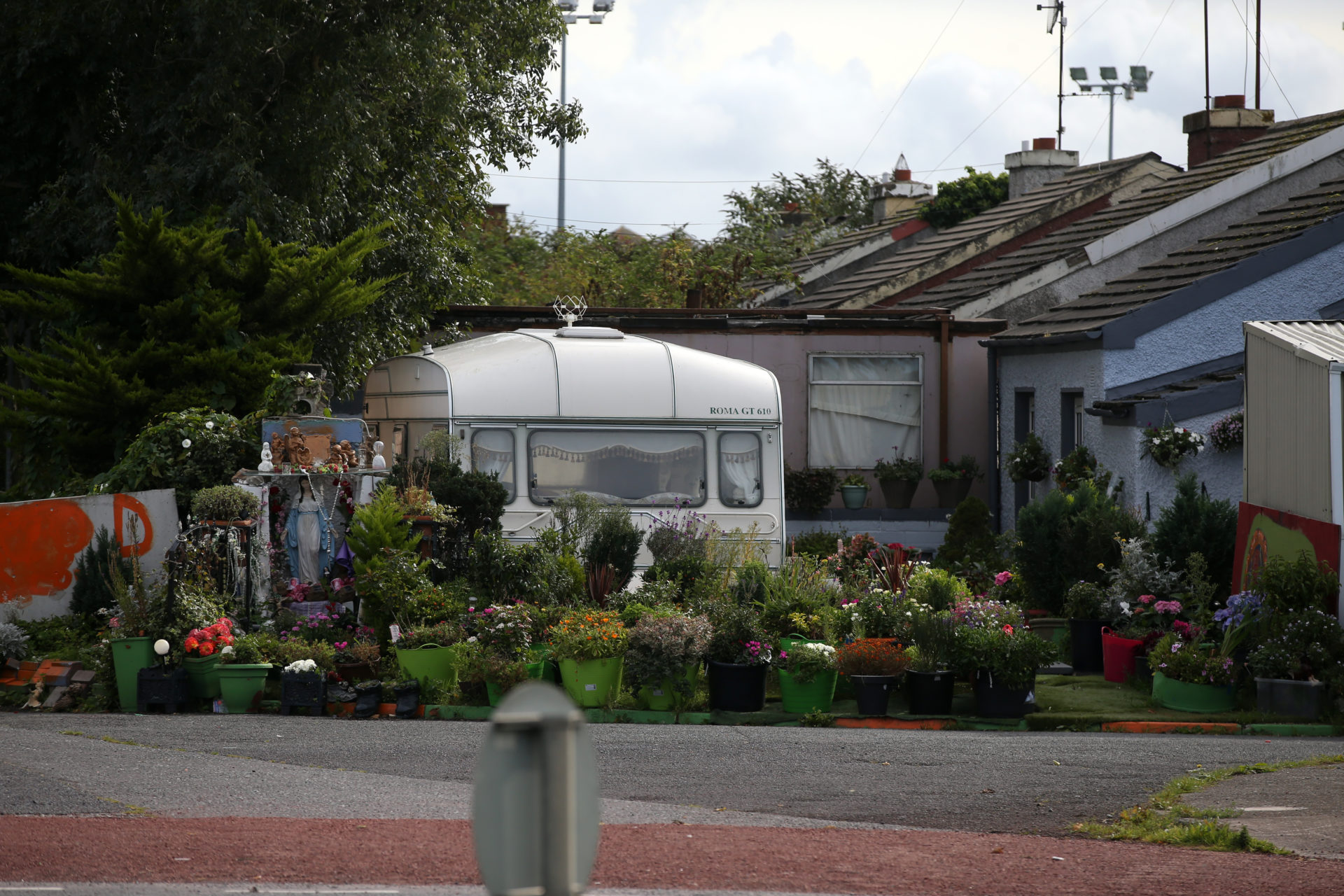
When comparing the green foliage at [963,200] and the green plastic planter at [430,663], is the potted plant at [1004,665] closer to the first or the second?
the green plastic planter at [430,663]

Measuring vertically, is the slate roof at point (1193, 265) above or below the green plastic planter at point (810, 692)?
above

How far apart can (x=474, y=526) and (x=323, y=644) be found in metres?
2.17

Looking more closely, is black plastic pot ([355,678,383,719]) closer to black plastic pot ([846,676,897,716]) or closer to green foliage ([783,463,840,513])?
black plastic pot ([846,676,897,716])

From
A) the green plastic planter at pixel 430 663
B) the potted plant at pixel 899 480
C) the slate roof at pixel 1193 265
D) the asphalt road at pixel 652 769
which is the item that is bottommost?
the asphalt road at pixel 652 769

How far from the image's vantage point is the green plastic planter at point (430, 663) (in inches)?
437

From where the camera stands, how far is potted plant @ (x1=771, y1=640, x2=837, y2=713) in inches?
420

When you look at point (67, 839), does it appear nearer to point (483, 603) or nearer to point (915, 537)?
point (483, 603)

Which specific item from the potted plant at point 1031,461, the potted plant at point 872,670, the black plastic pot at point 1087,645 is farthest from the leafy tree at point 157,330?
the potted plant at point 1031,461

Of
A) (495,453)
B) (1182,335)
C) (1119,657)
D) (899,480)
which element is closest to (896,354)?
(899,480)

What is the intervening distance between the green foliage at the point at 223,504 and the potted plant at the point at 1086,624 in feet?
24.3

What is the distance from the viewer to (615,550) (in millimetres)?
12898

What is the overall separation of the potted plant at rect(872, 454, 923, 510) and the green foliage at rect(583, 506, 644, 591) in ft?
25.0

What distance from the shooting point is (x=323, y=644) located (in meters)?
11.3

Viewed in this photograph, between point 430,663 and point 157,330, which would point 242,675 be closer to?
point 430,663
